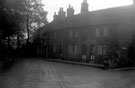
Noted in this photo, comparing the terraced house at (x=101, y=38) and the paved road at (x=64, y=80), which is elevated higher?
the terraced house at (x=101, y=38)

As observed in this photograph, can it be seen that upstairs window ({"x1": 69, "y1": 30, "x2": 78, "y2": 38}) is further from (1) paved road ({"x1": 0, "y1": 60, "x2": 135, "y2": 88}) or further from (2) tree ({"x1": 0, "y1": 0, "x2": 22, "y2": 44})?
(1) paved road ({"x1": 0, "y1": 60, "x2": 135, "y2": 88})

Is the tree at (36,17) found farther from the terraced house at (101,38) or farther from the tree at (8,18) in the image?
the tree at (8,18)

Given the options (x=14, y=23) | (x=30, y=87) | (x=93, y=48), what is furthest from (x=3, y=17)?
(x=93, y=48)

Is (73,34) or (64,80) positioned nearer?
(64,80)

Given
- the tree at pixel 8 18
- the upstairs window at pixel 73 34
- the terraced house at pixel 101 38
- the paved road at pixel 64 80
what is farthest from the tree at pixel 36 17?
the paved road at pixel 64 80

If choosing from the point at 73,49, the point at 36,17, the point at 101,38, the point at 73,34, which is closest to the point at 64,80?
the point at 101,38

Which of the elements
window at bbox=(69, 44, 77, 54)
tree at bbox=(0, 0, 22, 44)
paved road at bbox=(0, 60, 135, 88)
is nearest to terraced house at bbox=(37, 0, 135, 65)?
window at bbox=(69, 44, 77, 54)

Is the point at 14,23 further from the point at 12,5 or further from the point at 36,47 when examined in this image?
the point at 36,47

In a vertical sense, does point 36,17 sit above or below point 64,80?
above

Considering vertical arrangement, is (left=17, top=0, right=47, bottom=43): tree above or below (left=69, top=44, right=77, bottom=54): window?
above

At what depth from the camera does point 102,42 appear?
29641mm

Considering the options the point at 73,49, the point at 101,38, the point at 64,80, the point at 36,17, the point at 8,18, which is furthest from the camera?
the point at 36,17

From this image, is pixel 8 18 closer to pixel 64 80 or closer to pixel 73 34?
pixel 64 80

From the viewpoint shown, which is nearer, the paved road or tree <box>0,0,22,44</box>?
the paved road
